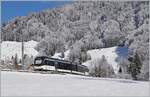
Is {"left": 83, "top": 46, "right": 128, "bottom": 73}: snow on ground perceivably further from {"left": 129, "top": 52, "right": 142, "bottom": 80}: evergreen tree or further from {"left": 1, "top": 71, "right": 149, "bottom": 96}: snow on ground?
{"left": 1, "top": 71, "right": 149, "bottom": 96}: snow on ground

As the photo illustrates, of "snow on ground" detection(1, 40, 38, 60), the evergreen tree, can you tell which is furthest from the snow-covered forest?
the evergreen tree

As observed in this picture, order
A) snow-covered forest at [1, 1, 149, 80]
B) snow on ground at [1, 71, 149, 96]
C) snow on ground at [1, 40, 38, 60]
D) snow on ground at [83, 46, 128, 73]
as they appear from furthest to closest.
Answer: snow on ground at [83, 46, 128, 73] → snow-covered forest at [1, 1, 149, 80] → snow on ground at [1, 40, 38, 60] → snow on ground at [1, 71, 149, 96]

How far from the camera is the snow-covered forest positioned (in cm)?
10962

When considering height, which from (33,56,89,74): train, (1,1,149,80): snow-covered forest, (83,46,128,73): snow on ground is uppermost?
(1,1,149,80): snow-covered forest

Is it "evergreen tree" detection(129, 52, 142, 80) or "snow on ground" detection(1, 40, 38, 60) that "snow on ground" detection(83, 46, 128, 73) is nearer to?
"snow on ground" detection(1, 40, 38, 60)

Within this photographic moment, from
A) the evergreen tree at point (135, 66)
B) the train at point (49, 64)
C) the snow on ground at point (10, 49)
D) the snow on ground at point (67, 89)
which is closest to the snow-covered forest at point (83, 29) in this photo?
the snow on ground at point (10, 49)

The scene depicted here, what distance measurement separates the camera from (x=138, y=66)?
5181 centimetres

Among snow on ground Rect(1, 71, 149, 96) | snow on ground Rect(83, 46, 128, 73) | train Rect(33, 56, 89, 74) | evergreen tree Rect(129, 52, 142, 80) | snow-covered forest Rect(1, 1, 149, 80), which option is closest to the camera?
snow on ground Rect(1, 71, 149, 96)

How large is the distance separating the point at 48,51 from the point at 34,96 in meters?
108

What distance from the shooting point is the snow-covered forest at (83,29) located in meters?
110

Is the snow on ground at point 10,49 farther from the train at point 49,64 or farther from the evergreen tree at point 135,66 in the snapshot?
the train at point 49,64

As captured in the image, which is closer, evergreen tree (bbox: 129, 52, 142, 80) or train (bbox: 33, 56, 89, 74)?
train (bbox: 33, 56, 89, 74)

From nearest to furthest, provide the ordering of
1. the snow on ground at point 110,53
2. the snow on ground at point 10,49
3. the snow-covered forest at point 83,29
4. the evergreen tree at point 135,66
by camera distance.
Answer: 1. the evergreen tree at point 135,66
2. the snow on ground at point 10,49
3. the snow-covered forest at point 83,29
4. the snow on ground at point 110,53

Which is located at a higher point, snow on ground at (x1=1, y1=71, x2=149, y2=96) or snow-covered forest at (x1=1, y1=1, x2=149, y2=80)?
snow-covered forest at (x1=1, y1=1, x2=149, y2=80)
